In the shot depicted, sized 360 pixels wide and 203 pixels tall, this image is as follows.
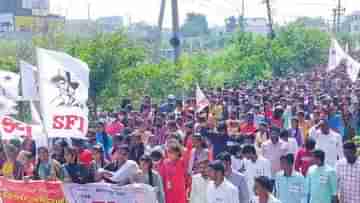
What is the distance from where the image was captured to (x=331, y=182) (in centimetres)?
935

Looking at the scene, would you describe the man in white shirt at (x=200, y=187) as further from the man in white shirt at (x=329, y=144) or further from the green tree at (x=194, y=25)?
the green tree at (x=194, y=25)

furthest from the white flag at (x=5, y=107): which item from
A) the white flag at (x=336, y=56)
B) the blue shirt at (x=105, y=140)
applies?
the white flag at (x=336, y=56)

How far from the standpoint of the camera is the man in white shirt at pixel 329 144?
12682mm

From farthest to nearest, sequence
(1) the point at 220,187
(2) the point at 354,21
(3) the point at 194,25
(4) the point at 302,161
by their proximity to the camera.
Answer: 1. (2) the point at 354,21
2. (3) the point at 194,25
3. (4) the point at 302,161
4. (1) the point at 220,187

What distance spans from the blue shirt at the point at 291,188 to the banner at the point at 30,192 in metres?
2.41

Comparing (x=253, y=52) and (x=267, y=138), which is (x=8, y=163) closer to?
(x=267, y=138)

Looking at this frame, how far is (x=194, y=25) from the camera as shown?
366 feet

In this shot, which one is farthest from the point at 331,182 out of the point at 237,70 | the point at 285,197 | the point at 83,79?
the point at 237,70

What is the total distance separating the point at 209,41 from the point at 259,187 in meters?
86.3

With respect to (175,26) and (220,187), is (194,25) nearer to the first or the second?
(175,26)

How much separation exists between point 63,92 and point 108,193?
144 centimetres

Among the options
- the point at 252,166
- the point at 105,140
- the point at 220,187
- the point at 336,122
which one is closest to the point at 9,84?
the point at 105,140

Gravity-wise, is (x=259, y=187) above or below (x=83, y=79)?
below

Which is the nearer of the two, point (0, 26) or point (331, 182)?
point (331, 182)
